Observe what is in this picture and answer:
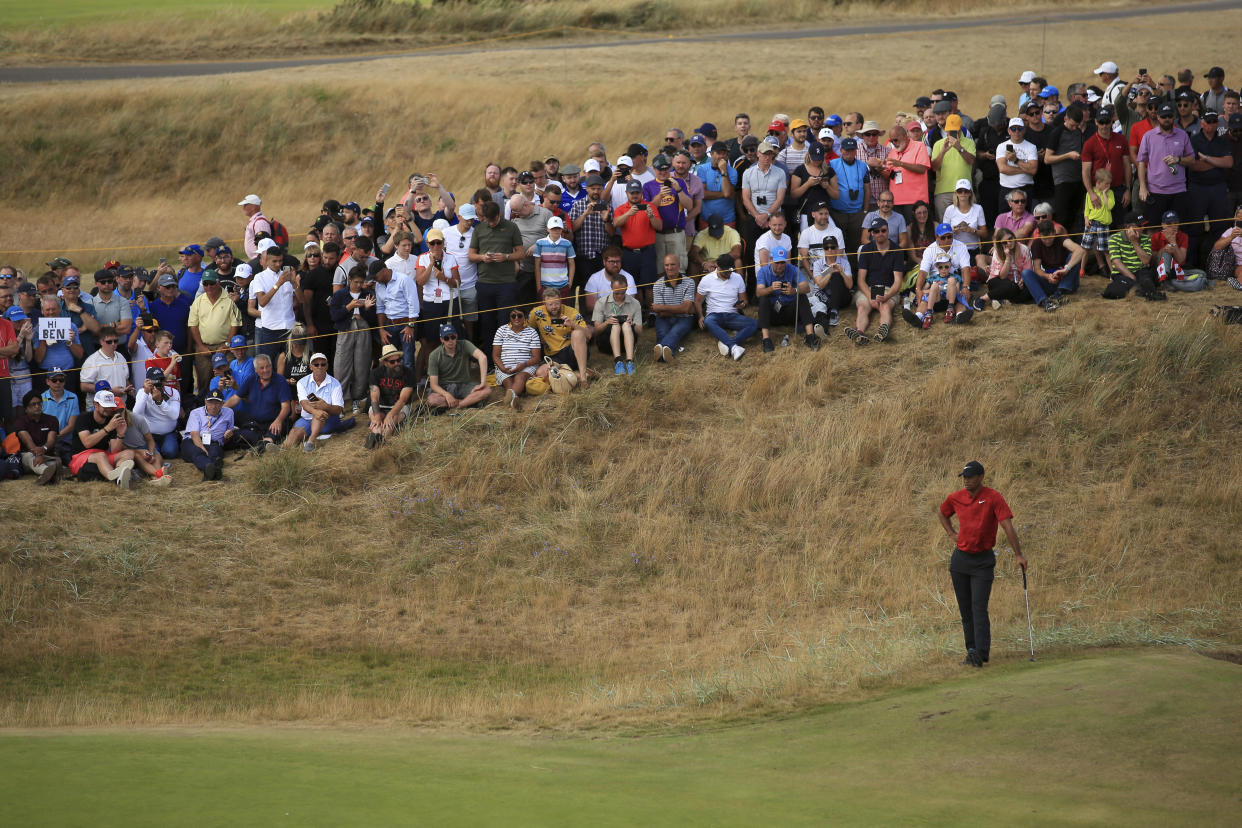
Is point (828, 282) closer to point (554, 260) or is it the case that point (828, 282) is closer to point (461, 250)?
point (554, 260)

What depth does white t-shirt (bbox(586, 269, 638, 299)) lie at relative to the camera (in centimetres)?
1850

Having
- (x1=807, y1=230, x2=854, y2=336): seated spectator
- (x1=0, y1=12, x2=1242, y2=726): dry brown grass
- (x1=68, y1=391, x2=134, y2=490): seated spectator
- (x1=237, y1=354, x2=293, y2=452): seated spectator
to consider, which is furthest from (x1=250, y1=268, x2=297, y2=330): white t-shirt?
(x1=807, y1=230, x2=854, y2=336): seated spectator

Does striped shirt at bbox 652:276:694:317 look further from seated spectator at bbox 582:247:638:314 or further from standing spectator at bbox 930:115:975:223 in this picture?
standing spectator at bbox 930:115:975:223

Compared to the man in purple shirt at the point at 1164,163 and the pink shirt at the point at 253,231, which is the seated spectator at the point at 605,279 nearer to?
the pink shirt at the point at 253,231

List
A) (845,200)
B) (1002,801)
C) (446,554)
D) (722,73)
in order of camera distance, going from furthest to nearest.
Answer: (722,73), (845,200), (446,554), (1002,801)

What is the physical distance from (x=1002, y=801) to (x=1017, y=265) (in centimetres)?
1195

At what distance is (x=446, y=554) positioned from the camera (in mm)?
16031

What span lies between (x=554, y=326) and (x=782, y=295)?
349cm

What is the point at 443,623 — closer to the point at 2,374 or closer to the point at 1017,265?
the point at 2,374

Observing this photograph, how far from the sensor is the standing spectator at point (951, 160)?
1925 cm

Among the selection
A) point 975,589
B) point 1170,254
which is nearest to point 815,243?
point 1170,254

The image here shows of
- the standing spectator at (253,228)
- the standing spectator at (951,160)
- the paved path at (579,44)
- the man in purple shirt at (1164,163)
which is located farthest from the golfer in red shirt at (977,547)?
the paved path at (579,44)

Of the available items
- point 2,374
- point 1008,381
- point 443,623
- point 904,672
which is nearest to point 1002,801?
point 904,672

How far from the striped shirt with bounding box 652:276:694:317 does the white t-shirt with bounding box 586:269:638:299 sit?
0.43m
